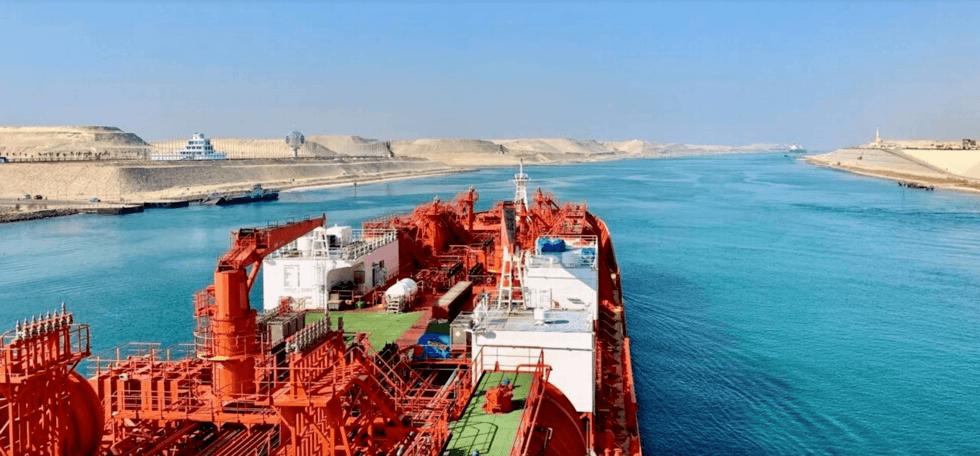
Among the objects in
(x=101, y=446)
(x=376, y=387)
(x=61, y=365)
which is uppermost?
(x=61, y=365)

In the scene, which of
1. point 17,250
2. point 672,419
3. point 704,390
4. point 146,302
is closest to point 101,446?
point 672,419

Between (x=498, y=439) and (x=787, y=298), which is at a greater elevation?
(x=498, y=439)

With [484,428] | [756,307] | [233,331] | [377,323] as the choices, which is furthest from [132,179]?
[484,428]

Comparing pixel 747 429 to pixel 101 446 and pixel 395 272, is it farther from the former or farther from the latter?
pixel 101 446

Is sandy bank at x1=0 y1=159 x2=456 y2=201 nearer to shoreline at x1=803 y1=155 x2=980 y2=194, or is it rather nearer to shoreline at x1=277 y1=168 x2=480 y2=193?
shoreline at x1=277 y1=168 x2=480 y2=193

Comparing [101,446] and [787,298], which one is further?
[787,298]

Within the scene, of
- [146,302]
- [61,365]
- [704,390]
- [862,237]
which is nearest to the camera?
[61,365]
